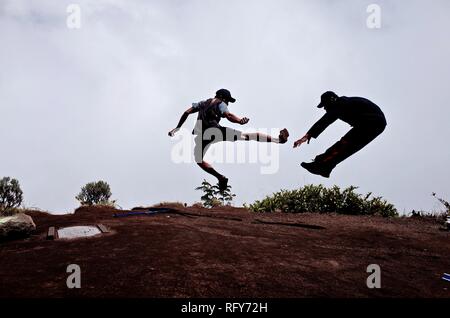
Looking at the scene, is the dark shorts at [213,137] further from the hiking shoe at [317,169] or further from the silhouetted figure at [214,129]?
the hiking shoe at [317,169]

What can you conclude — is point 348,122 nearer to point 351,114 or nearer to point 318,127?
point 351,114

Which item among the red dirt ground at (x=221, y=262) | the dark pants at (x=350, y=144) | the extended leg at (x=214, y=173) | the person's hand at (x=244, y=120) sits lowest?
the red dirt ground at (x=221, y=262)

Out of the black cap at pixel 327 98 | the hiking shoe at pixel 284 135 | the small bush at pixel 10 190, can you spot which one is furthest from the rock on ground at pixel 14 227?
the small bush at pixel 10 190

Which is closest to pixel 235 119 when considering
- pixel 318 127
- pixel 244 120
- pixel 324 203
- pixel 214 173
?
pixel 244 120

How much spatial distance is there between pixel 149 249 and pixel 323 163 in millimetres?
2987

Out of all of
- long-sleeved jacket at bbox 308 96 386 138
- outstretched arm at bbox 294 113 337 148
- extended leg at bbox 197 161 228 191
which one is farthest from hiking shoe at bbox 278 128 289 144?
extended leg at bbox 197 161 228 191

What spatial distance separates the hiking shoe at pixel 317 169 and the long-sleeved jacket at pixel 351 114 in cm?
47

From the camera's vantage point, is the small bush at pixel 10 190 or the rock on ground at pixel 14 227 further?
the small bush at pixel 10 190

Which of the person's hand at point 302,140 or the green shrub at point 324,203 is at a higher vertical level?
the person's hand at point 302,140

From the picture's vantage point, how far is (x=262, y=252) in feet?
13.5

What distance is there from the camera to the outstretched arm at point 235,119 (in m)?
5.16

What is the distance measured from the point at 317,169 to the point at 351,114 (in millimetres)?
997
